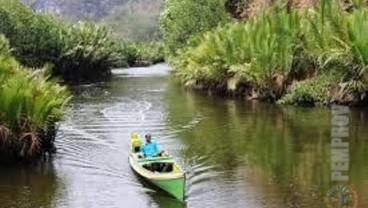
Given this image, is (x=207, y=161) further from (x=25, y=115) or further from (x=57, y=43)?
(x=57, y=43)

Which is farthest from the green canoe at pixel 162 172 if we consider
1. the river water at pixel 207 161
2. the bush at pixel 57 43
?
the bush at pixel 57 43

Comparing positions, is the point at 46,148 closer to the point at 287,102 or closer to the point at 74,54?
the point at 287,102

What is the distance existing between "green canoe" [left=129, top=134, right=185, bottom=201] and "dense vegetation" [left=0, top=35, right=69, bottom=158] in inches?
122

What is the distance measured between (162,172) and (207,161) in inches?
148

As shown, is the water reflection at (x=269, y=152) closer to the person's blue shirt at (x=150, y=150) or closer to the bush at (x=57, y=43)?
the person's blue shirt at (x=150, y=150)

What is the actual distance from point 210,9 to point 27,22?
17249 mm

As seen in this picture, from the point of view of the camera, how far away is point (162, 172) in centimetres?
1927

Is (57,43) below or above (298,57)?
above

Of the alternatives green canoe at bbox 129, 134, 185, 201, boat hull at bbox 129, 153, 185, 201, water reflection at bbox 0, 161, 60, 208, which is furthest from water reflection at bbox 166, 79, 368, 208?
water reflection at bbox 0, 161, 60, 208

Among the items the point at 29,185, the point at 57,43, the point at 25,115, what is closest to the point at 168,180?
the point at 29,185

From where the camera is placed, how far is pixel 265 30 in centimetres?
4106

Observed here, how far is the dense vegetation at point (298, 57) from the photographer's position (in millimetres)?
34656

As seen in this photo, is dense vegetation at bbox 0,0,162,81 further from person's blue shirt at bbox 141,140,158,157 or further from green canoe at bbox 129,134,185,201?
green canoe at bbox 129,134,185,201

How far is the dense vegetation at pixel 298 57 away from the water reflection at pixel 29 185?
1818cm
